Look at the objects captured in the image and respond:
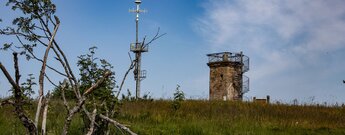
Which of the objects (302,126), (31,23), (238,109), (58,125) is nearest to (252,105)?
Answer: (238,109)

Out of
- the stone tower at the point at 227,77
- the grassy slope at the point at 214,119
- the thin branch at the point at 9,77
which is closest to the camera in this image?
the thin branch at the point at 9,77

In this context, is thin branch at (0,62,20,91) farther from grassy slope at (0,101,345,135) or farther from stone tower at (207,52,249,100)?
stone tower at (207,52,249,100)

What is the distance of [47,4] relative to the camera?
5297 millimetres

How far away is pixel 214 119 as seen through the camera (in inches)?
656

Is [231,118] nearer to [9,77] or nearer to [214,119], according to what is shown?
[214,119]

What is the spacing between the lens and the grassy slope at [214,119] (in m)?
12.1

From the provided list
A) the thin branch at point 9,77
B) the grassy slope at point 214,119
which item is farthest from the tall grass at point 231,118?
the thin branch at point 9,77

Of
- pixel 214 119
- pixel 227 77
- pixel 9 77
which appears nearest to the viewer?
pixel 9 77

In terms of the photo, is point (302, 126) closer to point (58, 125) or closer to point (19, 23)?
point (58, 125)

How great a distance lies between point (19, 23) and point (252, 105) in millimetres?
18960

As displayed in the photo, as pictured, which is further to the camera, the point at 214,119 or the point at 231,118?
the point at 231,118

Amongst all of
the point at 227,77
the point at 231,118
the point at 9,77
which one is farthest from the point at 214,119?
the point at 227,77

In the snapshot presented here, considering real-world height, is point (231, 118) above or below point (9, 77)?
below

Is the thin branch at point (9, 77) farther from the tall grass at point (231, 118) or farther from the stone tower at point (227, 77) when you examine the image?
the stone tower at point (227, 77)
